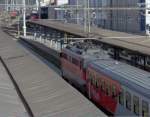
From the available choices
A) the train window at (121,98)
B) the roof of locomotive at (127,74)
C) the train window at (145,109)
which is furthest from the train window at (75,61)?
the train window at (145,109)

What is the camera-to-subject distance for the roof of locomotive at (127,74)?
19.7 m

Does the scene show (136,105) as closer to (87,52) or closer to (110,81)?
(110,81)

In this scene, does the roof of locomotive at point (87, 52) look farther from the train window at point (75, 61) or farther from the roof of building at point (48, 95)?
the roof of building at point (48, 95)

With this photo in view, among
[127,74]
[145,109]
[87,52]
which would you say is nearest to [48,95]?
[127,74]

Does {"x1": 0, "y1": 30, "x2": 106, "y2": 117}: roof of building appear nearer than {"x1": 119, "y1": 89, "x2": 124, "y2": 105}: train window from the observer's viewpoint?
Yes

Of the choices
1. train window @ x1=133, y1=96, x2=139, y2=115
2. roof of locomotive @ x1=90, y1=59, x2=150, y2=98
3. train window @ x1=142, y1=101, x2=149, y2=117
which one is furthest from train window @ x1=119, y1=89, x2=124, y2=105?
train window @ x1=142, y1=101, x2=149, y2=117

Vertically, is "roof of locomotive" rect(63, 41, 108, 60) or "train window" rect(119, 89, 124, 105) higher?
"roof of locomotive" rect(63, 41, 108, 60)

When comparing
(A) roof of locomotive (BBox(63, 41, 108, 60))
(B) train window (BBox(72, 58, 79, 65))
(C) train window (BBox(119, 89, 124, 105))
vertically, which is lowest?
(C) train window (BBox(119, 89, 124, 105))

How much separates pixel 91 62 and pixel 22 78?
3.72 metres

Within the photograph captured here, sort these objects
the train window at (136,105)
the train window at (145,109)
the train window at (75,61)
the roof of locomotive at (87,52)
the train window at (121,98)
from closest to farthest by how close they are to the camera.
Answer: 1. the train window at (145,109)
2. the train window at (136,105)
3. the train window at (121,98)
4. the roof of locomotive at (87,52)
5. the train window at (75,61)

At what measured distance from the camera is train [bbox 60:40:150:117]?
1973 cm

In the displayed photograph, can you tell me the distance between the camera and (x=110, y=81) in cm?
2362

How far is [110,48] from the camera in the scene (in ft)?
146

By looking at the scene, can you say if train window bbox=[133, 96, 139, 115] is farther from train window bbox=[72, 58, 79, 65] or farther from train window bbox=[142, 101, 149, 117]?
train window bbox=[72, 58, 79, 65]
